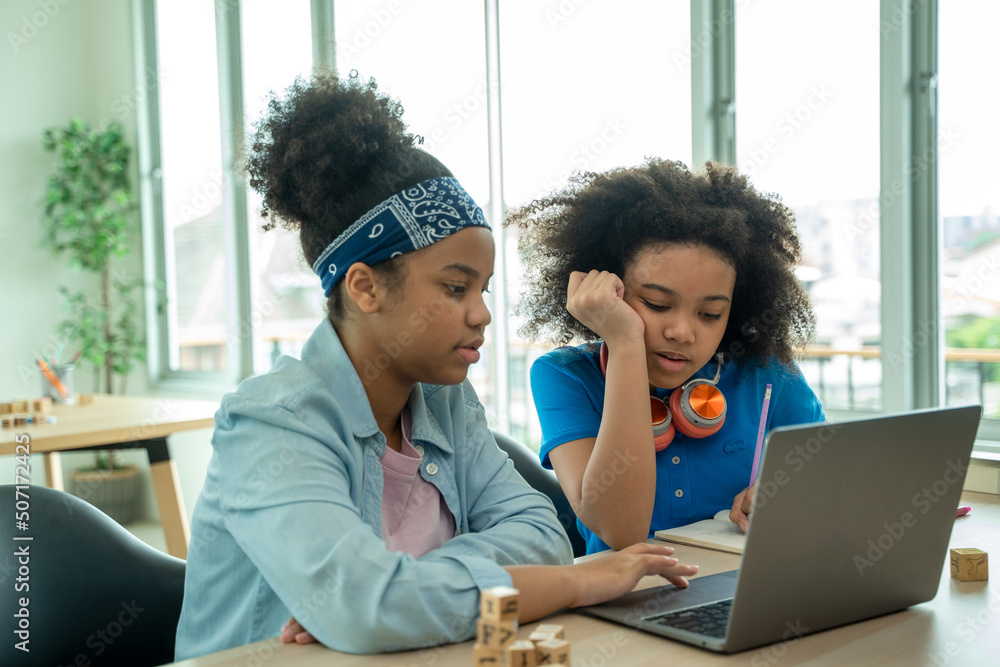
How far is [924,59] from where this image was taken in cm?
247

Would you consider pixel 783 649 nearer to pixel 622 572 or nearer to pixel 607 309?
pixel 622 572

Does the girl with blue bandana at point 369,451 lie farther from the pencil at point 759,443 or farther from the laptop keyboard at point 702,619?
the pencil at point 759,443

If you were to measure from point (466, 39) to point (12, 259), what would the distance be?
300 centimetres

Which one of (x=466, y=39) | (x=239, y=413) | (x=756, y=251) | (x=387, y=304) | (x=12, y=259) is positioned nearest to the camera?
(x=239, y=413)

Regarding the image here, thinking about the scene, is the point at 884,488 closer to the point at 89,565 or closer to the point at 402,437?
the point at 402,437

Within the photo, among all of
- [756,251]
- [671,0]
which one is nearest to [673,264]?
[756,251]

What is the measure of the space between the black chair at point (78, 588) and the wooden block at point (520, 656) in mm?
818

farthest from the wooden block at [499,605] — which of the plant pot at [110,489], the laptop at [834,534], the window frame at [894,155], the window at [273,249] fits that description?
the plant pot at [110,489]

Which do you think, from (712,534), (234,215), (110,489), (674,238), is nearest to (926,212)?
(674,238)

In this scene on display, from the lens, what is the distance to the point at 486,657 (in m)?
0.78

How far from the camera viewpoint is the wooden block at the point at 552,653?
30.0 inches

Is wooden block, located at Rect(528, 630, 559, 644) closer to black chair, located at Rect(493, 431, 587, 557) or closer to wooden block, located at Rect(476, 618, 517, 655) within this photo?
wooden block, located at Rect(476, 618, 517, 655)

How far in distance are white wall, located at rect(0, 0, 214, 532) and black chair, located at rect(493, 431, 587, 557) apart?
338cm

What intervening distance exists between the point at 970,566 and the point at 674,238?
692 millimetres
